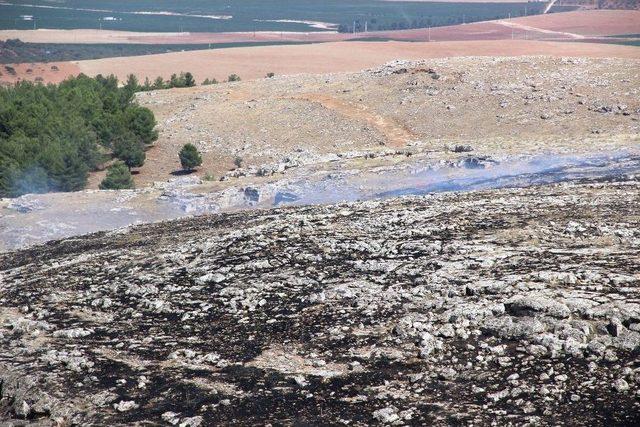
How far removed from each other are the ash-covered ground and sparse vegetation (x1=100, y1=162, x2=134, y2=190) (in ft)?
56.6

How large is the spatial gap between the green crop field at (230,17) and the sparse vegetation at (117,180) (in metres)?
109

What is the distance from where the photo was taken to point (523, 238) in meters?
15.8

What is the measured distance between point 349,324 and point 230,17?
175 meters

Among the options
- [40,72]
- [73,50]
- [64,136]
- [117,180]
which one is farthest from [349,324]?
[73,50]

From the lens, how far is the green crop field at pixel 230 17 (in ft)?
496

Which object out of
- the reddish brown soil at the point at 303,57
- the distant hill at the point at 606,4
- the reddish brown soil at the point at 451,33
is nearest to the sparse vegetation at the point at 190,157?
the reddish brown soil at the point at 303,57

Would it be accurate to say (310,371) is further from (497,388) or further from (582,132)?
(582,132)

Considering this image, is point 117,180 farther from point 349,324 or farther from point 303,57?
point 303,57

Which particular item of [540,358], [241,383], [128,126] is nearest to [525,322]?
[540,358]

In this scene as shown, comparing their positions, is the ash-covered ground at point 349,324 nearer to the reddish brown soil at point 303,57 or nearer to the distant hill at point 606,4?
the reddish brown soil at point 303,57

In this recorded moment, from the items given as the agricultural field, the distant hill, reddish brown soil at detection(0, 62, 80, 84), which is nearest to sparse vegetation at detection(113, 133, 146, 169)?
reddish brown soil at detection(0, 62, 80, 84)

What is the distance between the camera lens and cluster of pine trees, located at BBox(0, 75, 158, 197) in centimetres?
3644

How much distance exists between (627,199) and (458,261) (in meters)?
5.70

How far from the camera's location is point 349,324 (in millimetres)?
12852
